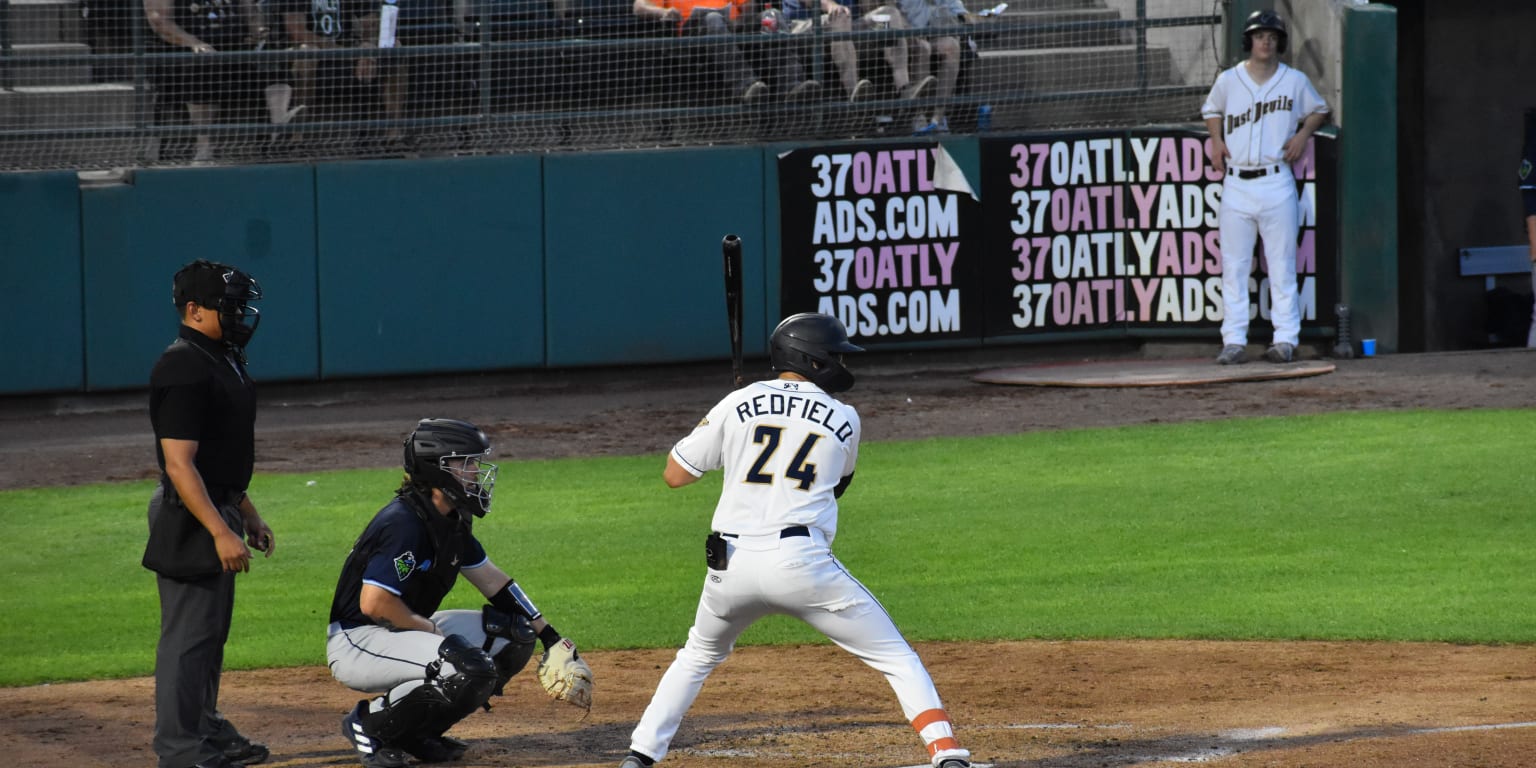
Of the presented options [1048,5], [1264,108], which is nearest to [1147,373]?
[1264,108]

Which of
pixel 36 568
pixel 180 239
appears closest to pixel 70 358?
pixel 180 239

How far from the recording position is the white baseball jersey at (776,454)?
5504 millimetres

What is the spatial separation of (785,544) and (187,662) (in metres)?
2.04

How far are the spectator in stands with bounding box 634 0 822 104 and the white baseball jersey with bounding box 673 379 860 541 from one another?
1052 centimetres

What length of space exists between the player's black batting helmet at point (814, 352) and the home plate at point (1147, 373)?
8.92 meters

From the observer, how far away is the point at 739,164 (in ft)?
50.6

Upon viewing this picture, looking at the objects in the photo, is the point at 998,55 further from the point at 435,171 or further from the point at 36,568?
the point at 36,568

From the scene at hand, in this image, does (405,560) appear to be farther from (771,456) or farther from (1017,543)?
(1017,543)

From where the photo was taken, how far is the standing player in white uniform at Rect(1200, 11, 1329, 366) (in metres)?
14.5

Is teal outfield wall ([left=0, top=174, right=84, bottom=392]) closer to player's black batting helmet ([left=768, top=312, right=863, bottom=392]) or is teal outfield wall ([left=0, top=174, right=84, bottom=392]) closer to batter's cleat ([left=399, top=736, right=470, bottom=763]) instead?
batter's cleat ([left=399, top=736, right=470, bottom=763])

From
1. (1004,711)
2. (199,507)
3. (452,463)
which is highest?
(452,463)

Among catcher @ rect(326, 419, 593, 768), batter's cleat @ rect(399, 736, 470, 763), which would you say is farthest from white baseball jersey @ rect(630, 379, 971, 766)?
batter's cleat @ rect(399, 736, 470, 763)

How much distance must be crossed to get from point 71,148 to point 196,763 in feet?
33.0

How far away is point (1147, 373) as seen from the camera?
48.4ft
